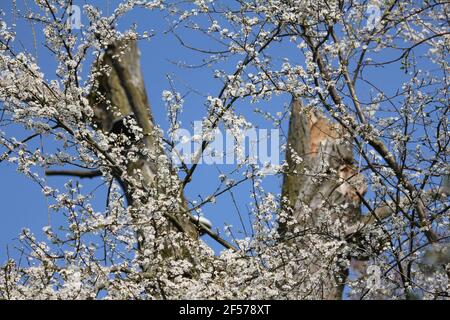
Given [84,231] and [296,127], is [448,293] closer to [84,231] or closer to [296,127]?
[84,231]

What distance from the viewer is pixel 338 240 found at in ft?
16.9

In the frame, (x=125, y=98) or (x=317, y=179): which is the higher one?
(x=125, y=98)

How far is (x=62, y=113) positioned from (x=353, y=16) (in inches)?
92.7

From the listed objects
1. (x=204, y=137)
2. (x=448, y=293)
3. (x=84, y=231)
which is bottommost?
(x=448, y=293)

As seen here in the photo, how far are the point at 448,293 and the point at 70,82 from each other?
9.48ft

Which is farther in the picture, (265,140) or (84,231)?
(265,140)

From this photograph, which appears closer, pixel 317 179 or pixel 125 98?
pixel 317 179

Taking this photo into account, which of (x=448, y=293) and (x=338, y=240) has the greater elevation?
(x=338, y=240)

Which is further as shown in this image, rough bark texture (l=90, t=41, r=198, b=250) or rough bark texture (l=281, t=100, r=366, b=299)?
rough bark texture (l=281, t=100, r=366, b=299)

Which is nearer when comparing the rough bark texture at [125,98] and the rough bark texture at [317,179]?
the rough bark texture at [125,98]
